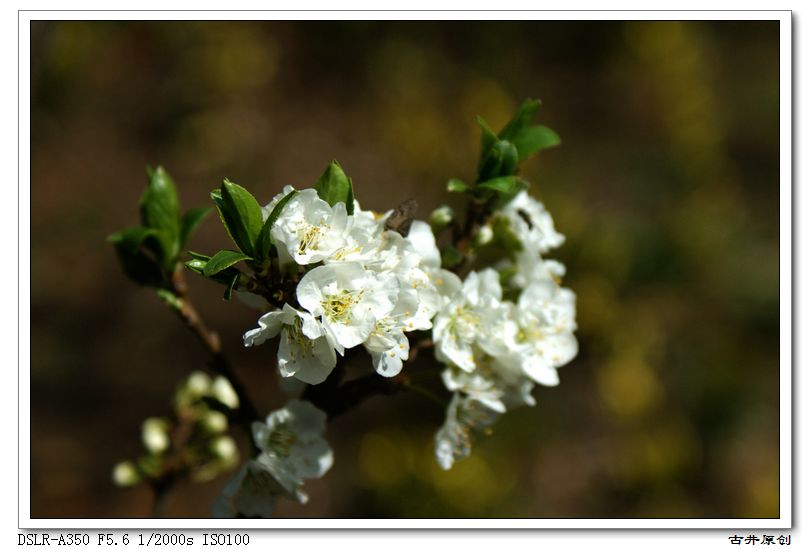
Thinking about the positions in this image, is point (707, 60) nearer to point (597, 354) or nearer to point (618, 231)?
point (618, 231)

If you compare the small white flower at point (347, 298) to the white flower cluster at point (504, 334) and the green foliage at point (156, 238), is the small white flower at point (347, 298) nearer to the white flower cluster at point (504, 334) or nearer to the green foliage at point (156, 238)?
the white flower cluster at point (504, 334)

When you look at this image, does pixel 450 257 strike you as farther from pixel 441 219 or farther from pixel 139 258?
pixel 139 258

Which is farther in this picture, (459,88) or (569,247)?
(459,88)

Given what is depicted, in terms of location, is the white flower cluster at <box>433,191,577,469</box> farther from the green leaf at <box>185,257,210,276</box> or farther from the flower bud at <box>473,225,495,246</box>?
the green leaf at <box>185,257,210,276</box>


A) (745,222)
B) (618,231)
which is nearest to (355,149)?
(618,231)

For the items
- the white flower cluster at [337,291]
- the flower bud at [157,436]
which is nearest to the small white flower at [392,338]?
the white flower cluster at [337,291]

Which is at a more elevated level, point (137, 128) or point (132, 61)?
point (132, 61)
